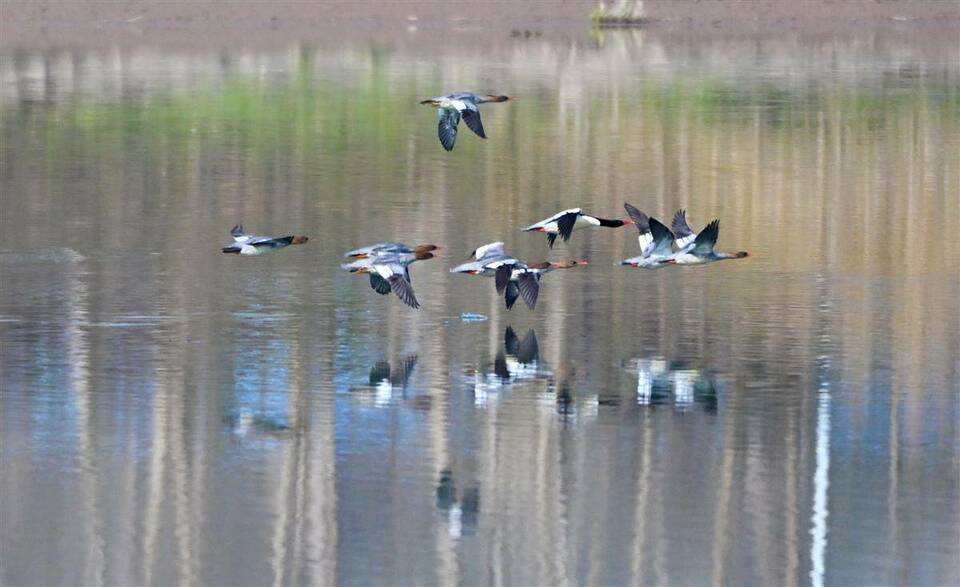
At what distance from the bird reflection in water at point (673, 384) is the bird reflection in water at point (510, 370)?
707mm

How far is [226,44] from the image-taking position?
172ft

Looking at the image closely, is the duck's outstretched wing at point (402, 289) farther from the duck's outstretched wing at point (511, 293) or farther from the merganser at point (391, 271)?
the duck's outstretched wing at point (511, 293)

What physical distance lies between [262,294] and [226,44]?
35.3 metres

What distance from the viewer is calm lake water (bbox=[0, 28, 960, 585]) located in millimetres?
11211

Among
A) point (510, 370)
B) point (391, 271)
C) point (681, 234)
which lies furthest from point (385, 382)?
point (681, 234)

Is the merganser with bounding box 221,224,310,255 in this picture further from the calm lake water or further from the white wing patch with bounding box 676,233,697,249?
the white wing patch with bounding box 676,233,697,249

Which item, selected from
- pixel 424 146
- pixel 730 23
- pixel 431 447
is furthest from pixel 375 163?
pixel 730 23

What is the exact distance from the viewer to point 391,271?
1596cm

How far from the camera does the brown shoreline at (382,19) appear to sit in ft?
178

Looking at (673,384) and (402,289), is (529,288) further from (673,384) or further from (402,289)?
(673,384)

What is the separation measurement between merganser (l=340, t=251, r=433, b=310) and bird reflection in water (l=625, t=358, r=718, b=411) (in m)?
1.81

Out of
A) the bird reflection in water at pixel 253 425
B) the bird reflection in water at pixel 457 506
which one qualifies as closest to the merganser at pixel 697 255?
the bird reflection in water at pixel 253 425

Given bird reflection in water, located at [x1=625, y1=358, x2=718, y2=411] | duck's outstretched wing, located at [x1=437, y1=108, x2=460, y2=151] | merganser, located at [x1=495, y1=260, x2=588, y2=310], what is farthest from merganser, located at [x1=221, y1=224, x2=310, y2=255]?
bird reflection in water, located at [x1=625, y1=358, x2=718, y2=411]

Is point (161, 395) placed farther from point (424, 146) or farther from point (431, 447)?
point (424, 146)
